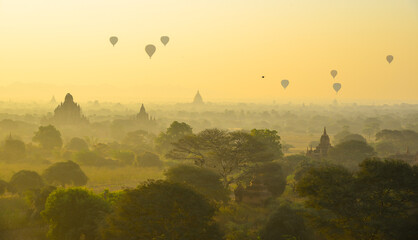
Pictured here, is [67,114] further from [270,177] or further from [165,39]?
[270,177]

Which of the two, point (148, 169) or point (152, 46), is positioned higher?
point (152, 46)

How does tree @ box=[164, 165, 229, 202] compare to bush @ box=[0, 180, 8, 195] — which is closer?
tree @ box=[164, 165, 229, 202]

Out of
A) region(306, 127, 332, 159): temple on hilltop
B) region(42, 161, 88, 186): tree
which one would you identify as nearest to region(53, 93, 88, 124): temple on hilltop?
region(42, 161, 88, 186): tree

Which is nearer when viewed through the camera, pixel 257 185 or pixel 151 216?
pixel 151 216

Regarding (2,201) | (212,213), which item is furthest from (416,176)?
(2,201)

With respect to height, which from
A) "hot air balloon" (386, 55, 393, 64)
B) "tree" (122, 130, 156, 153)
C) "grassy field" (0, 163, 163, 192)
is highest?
"hot air balloon" (386, 55, 393, 64)

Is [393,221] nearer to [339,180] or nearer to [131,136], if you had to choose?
[339,180]

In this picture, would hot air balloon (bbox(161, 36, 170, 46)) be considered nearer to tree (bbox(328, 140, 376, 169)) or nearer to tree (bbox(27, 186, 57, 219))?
tree (bbox(328, 140, 376, 169))
